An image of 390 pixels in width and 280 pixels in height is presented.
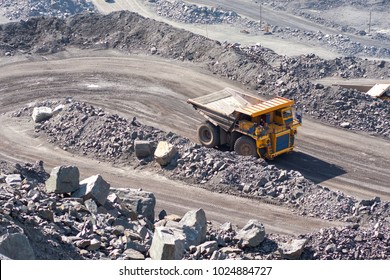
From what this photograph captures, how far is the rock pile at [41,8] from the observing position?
52.7m

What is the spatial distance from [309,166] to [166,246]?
1145 centimetres

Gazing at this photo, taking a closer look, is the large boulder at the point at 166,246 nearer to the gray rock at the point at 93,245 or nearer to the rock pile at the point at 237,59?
the gray rock at the point at 93,245

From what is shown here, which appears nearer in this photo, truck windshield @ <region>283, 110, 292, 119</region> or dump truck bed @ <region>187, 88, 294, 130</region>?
dump truck bed @ <region>187, 88, 294, 130</region>

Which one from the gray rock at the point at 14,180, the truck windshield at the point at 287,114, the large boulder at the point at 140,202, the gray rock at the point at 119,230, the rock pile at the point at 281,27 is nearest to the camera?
the gray rock at the point at 119,230

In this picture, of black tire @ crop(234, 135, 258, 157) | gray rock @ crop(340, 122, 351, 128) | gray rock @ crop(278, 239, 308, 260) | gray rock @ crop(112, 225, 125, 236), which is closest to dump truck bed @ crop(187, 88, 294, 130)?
black tire @ crop(234, 135, 258, 157)

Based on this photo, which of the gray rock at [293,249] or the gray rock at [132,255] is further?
the gray rock at [293,249]

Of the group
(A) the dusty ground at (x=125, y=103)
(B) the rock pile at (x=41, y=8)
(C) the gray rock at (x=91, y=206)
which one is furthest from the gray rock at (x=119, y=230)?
(B) the rock pile at (x=41, y=8)

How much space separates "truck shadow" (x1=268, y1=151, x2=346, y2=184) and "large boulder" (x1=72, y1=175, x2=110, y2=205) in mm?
8149

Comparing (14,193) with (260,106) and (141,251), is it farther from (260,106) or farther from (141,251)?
(260,106)

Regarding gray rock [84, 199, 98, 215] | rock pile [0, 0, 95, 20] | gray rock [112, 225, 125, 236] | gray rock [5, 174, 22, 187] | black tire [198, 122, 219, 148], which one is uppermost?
rock pile [0, 0, 95, 20]

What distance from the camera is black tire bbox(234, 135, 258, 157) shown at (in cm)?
2569

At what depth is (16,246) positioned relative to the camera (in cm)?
1437

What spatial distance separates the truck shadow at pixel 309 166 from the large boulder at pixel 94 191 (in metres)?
8.15

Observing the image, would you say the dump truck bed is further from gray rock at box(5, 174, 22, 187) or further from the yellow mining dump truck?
gray rock at box(5, 174, 22, 187)
